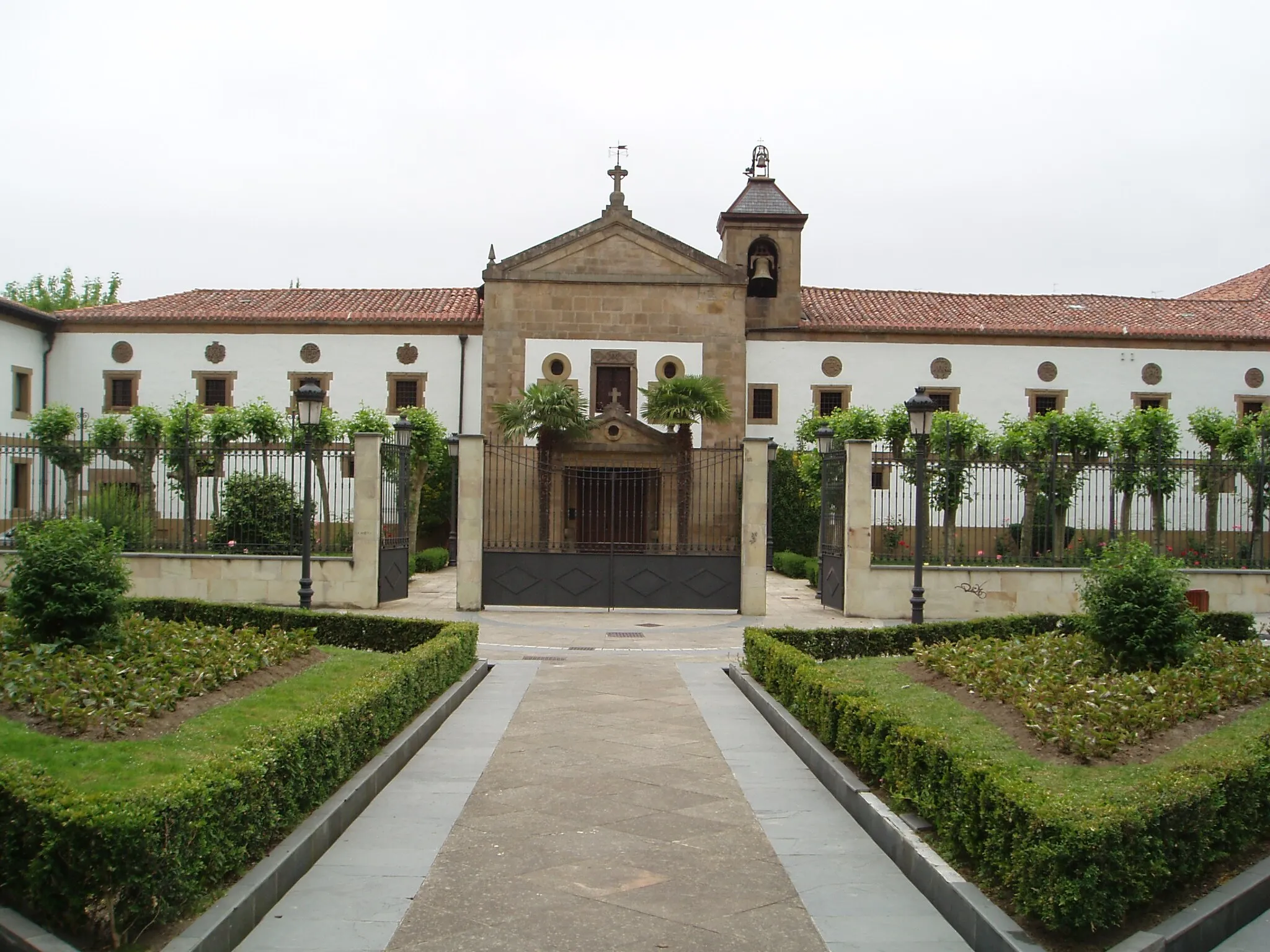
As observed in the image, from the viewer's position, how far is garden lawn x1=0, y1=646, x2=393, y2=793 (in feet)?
18.1

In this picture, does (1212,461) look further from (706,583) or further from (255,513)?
(255,513)

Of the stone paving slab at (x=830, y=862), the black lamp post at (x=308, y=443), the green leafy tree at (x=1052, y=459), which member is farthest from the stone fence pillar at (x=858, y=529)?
the stone paving slab at (x=830, y=862)

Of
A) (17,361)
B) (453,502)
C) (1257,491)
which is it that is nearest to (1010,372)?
(1257,491)

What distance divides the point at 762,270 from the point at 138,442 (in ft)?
55.7

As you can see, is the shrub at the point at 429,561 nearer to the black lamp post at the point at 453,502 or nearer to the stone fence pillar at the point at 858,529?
the black lamp post at the point at 453,502

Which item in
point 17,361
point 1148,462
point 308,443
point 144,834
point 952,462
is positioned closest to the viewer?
point 144,834

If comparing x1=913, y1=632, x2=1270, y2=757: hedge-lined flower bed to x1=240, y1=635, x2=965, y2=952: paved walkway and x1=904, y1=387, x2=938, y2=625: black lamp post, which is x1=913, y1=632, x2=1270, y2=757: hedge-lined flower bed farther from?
x1=904, y1=387, x2=938, y2=625: black lamp post

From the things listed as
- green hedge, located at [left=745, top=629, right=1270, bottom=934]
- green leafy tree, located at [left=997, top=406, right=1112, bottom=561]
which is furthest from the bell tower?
green hedge, located at [left=745, top=629, right=1270, bottom=934]

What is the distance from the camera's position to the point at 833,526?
19.9 m

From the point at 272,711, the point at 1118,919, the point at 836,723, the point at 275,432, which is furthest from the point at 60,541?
the point at 275,432

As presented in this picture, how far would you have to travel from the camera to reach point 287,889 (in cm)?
533

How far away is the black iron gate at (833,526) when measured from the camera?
18250 mm

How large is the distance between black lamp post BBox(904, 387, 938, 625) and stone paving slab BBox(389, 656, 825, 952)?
284 inches

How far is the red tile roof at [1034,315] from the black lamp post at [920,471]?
58.1 feet
